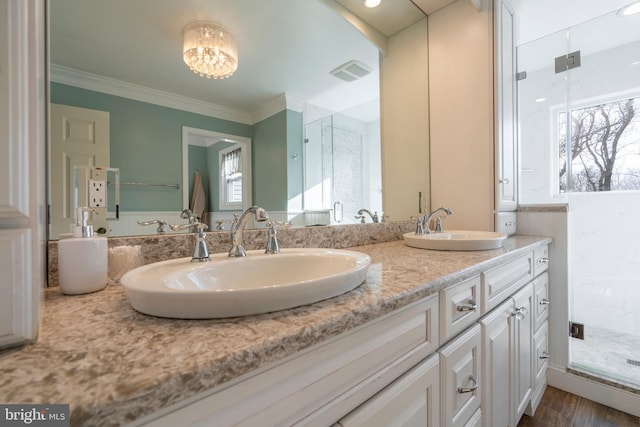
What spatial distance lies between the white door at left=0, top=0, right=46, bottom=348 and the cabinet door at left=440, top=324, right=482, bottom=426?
2.52ft

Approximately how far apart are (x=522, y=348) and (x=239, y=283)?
1.19 metres

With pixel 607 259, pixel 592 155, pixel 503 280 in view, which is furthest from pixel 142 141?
pixel 607 259

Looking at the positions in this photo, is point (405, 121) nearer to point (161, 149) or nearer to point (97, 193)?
point (161, 149)

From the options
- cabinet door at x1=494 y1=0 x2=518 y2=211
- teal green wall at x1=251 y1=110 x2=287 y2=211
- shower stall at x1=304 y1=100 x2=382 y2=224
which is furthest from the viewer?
cabinet door at x1=494 y1=0 x2=518 y2=211

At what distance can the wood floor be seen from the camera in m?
1.30

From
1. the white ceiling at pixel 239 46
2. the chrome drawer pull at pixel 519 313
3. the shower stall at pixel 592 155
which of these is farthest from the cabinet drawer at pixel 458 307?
the shower stall at pixel 592 155

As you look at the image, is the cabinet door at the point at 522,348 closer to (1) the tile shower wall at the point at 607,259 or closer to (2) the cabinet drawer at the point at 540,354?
(2) the cabinet drawer at the point at 540,354

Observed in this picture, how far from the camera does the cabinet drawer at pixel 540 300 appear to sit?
133 centimetres

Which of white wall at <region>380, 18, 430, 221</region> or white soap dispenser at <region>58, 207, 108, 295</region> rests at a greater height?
white wall at <region>380, 18, 430, 221</region>

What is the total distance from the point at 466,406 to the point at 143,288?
2.83 feet

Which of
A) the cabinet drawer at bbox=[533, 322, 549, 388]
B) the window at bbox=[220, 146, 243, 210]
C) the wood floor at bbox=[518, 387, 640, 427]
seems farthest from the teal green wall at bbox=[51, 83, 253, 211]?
the wood floor at bbox=[518, 387, 640, 427]

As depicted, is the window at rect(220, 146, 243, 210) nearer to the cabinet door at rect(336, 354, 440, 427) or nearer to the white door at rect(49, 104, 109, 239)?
the white door at rect(49, 104, 109, 239)

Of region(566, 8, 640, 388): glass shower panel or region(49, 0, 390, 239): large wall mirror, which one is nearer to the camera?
region(49, 0, 390, 239): large wall mirror

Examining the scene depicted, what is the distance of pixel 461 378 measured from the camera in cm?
74
